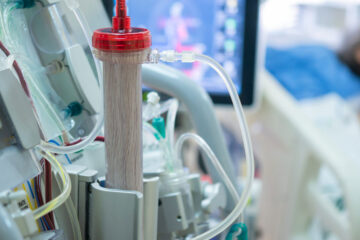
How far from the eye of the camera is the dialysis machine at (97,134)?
45 cm

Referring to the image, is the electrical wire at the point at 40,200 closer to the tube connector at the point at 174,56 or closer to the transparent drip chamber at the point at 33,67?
the transparent drip chamber at the point at 33,67

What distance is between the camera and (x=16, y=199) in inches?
15.7

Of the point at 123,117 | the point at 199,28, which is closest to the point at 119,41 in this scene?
the point at 123,117

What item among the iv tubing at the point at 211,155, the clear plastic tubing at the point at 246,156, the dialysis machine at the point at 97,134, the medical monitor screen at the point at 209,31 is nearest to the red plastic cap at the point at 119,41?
the dialysis machine at the point at 97,134

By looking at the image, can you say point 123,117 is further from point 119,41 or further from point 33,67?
point 33,67

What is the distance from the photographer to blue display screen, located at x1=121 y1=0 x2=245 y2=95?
4.86ft

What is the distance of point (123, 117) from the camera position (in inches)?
18.2

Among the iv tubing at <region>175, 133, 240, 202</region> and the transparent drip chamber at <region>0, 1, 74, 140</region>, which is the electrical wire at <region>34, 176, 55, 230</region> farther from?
the iv tubing at <region>175, 133, 240, 202</region>

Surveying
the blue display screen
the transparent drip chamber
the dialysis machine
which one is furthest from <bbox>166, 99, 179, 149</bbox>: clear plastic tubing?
the blue display screen

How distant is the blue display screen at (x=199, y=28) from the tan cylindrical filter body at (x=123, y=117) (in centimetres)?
103

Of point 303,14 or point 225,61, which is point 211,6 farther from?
point 303,14

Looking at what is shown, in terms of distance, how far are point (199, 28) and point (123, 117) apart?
1.09 m

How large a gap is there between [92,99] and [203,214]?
0.75 ft

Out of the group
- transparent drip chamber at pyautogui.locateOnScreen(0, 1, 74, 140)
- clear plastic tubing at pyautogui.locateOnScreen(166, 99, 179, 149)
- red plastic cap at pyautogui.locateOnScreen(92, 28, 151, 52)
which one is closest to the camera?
red plastic cap at pyautogui.locateOnScreen(92, 28, 151, 52)
